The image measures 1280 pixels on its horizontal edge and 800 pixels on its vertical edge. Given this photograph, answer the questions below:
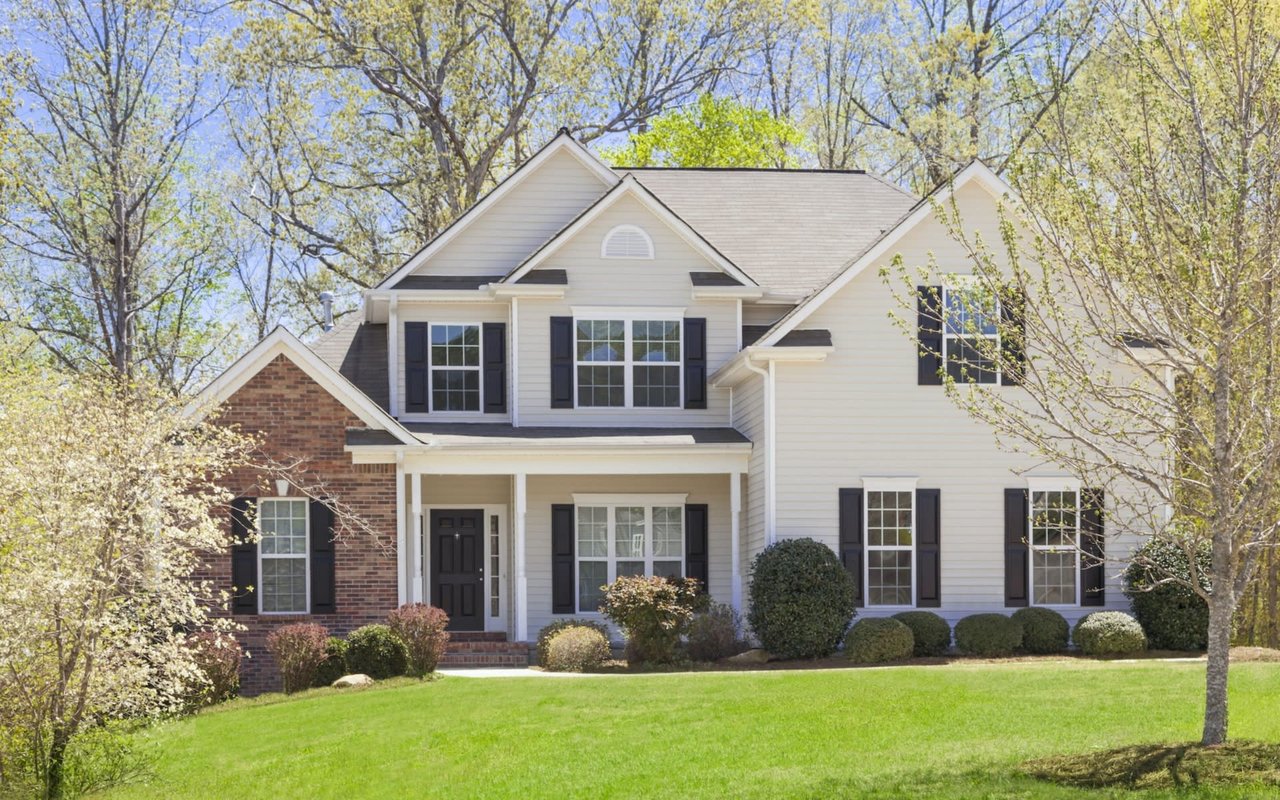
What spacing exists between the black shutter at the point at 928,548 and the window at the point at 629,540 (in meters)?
3.97

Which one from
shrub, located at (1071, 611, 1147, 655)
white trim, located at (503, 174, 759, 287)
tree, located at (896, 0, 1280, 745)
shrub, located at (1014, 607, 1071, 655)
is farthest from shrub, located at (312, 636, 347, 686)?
tree, located at (896, 0, 1280, 745)

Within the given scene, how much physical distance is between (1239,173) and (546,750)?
24.8ft

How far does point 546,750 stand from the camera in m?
13.8

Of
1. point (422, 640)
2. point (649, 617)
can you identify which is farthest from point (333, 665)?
point (649, 617)

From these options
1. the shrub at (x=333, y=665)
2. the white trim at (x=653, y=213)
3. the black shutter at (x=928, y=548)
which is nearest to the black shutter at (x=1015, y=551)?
the black shutter at (x=928, y=548)

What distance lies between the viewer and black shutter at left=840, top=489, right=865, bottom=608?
2195 cm

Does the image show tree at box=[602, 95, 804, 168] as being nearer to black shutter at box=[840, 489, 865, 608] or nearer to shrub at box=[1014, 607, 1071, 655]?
black shutter at box=[840, 489, 865, 608]

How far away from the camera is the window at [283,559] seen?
2167cm

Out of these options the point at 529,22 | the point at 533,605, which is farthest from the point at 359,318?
the point at 529,22

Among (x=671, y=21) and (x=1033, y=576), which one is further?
(x=671, y=21)

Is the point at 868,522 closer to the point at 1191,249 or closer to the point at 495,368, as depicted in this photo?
the point at 495,368

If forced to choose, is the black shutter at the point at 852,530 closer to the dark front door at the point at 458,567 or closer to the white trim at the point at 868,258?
the white trim at the point at 868,258

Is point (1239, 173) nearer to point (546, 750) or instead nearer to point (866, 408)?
point (546, 750)

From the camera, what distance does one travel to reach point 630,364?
24.6 metres
